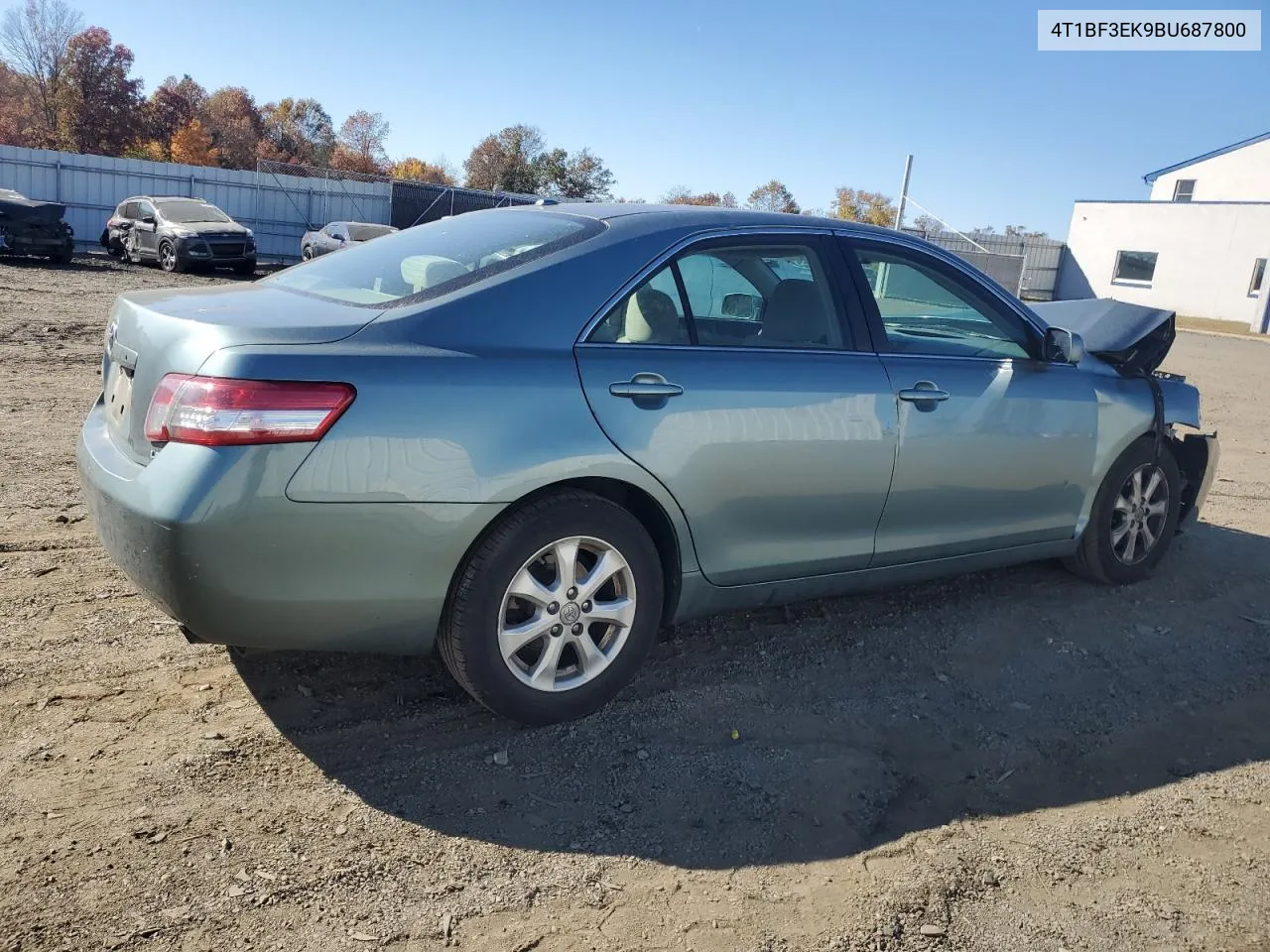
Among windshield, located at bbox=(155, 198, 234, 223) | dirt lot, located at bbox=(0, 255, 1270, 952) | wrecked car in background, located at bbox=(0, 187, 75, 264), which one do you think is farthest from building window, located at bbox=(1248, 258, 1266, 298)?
dirt lot, located at bbox=(0, 255, 1270, 952)

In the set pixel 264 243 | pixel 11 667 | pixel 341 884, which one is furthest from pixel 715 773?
pixel 264 243

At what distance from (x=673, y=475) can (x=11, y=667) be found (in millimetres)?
2296

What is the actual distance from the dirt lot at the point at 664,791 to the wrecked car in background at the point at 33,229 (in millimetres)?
18626

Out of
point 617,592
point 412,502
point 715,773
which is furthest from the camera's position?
point 617,592

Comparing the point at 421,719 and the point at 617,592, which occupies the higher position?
the point at 617,592

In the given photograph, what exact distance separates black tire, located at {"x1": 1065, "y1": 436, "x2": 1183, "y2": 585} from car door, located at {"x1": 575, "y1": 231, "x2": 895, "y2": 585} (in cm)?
158

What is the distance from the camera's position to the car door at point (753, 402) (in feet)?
11.0

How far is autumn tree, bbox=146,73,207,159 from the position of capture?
58719 mm

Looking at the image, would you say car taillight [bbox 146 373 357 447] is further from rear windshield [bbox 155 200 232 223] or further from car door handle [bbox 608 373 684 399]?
rear windshield [bbox 155 200 232 223]

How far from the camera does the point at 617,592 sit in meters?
3.39

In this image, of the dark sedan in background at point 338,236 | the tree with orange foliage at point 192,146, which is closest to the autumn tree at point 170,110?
the tree with orange foliage at point 192,146

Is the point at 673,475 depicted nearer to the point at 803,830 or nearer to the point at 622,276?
the point at 622,276

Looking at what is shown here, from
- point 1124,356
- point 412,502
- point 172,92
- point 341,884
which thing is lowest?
point 341,884

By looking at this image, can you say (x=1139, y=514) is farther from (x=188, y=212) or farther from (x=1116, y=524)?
(x=188, y=212)
